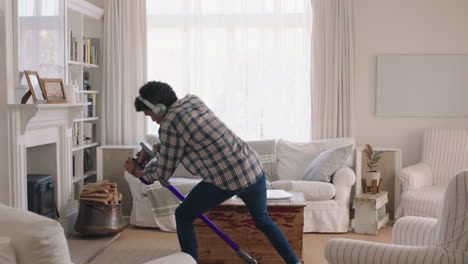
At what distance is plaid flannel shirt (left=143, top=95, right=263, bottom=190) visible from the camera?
11.2 feet

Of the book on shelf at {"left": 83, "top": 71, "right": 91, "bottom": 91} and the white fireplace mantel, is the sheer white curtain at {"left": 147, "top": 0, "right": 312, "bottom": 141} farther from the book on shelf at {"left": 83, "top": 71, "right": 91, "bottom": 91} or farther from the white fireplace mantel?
the white fireplace mantel

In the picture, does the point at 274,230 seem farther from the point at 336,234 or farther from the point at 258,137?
the point at 258,137

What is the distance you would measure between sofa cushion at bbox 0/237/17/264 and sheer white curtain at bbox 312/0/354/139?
15.3 ft

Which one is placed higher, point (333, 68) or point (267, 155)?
point (333, 68)

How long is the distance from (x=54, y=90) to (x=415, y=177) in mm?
→ 3160

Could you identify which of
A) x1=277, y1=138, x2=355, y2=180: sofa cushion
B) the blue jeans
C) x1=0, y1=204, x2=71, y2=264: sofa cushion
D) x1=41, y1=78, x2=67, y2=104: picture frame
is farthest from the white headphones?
x1=277, y1=138, x2=355, y2=180: sofa cushion

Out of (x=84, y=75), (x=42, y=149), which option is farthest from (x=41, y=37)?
(x=84, y=75)

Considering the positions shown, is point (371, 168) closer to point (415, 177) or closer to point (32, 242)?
point (415, 177)

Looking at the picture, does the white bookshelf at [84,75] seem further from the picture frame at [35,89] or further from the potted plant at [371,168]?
the potted plant at [371,168]

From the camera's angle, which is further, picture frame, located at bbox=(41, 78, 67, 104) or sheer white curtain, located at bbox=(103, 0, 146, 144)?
sheer white curtain, located at bbox=(103, 0, 146, 144)

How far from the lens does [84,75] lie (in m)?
6.15

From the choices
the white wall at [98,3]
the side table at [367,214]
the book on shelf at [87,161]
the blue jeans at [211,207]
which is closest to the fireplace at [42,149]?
the book on shelf at [87,161]

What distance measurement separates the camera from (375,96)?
6250mm

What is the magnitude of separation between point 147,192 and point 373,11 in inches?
113
